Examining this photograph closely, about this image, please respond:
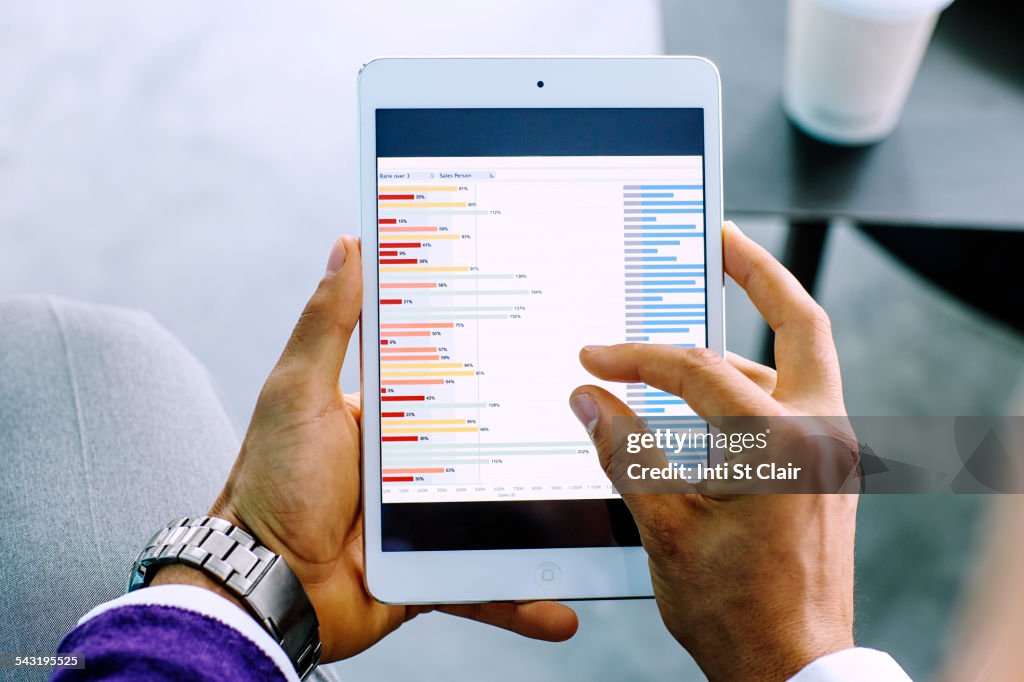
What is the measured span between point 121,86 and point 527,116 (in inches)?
42.2

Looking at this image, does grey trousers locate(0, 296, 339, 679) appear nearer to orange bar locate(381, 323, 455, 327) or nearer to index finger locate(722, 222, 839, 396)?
orange bar locate(381, 323, 455, 327)

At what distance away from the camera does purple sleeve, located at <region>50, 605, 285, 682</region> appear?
54cm

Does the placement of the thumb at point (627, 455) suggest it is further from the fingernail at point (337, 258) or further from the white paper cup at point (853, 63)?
the white paper cup at point (853, 63)

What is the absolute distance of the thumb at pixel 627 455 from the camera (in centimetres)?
57

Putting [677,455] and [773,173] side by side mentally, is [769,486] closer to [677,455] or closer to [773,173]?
[677,455]

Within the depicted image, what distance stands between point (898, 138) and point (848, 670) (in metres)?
0.60

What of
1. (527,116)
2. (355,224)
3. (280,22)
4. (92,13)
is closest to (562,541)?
(527,116)

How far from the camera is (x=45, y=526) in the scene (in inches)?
28.7

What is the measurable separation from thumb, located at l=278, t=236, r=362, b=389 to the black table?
16.5 inches

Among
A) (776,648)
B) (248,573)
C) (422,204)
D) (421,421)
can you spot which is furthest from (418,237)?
(776,648)

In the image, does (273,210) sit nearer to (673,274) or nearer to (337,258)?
(337,258)

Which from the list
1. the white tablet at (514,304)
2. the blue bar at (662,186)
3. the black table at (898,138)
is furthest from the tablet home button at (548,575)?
the black table at (898,138)

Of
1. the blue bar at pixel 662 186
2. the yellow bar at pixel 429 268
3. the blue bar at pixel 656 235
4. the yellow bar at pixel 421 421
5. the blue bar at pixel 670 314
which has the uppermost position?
the blue bar at pixel 662 186

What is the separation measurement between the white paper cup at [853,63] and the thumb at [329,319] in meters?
0.50
